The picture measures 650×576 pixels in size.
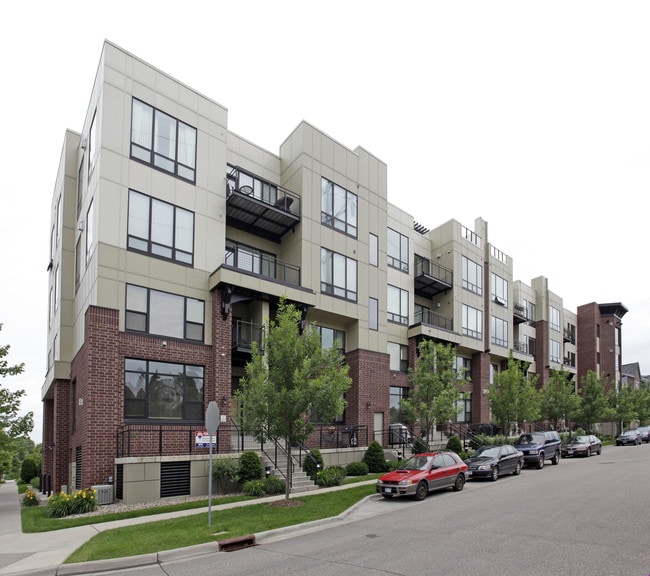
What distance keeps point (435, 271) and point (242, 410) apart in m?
23.3

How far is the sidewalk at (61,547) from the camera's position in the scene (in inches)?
398

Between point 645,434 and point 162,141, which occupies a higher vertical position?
point 162,141

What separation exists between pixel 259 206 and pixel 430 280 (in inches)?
585

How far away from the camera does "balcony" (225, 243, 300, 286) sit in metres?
24.7

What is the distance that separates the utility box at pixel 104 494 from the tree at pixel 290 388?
16.9 ft

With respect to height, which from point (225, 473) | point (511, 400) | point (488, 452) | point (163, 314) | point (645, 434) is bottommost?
point (645, 434)

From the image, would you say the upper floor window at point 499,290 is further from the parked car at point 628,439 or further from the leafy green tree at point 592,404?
the parked car at point 628,439

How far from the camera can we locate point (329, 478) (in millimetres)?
19688

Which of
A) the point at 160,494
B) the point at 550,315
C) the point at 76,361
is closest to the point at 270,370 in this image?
the point at 160,494

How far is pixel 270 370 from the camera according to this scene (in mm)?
15781

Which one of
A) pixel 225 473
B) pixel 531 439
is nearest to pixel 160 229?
pixel 225 473

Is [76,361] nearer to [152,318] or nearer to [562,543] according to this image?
[152,318]

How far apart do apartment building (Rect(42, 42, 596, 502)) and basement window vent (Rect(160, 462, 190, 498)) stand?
0.05 metres

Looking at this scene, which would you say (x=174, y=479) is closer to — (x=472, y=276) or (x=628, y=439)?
(x=472, y=276)
